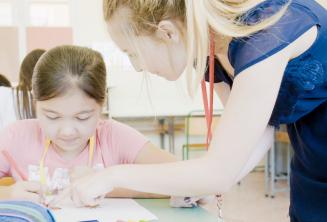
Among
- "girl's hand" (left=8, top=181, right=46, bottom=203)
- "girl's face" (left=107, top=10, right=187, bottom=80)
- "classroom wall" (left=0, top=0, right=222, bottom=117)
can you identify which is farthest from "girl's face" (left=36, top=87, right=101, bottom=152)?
"classroom wall" (left=0, top=0, right=222, bottom=117)

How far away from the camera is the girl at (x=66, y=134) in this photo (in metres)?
1.06

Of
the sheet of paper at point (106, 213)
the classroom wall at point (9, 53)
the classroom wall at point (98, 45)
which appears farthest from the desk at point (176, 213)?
the classroom wall at point (9, 53)

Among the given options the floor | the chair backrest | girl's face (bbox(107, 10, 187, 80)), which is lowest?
the floor

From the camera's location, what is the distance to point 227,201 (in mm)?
3215

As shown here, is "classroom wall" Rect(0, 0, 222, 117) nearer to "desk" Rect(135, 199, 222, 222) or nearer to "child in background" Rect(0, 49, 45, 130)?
"child in background" Rect(0, 49, 45, 130)

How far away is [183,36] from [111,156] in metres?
0.59

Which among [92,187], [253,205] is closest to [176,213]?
[92,187]

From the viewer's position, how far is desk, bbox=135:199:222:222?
2.81 ft

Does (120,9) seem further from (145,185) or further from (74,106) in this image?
(74,106)

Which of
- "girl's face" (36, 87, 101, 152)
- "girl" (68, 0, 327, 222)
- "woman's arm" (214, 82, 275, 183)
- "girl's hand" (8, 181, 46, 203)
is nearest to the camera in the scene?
"girl" (68, 0, 327, 222)

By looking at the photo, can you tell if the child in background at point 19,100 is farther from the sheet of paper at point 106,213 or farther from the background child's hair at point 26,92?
the sheet of paper at point 106,213

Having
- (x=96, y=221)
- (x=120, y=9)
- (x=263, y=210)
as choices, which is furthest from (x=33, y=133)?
(x=263, y=210)

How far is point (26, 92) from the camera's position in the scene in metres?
1.92

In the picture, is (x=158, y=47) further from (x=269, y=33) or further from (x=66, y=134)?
(x=66, y=134)
